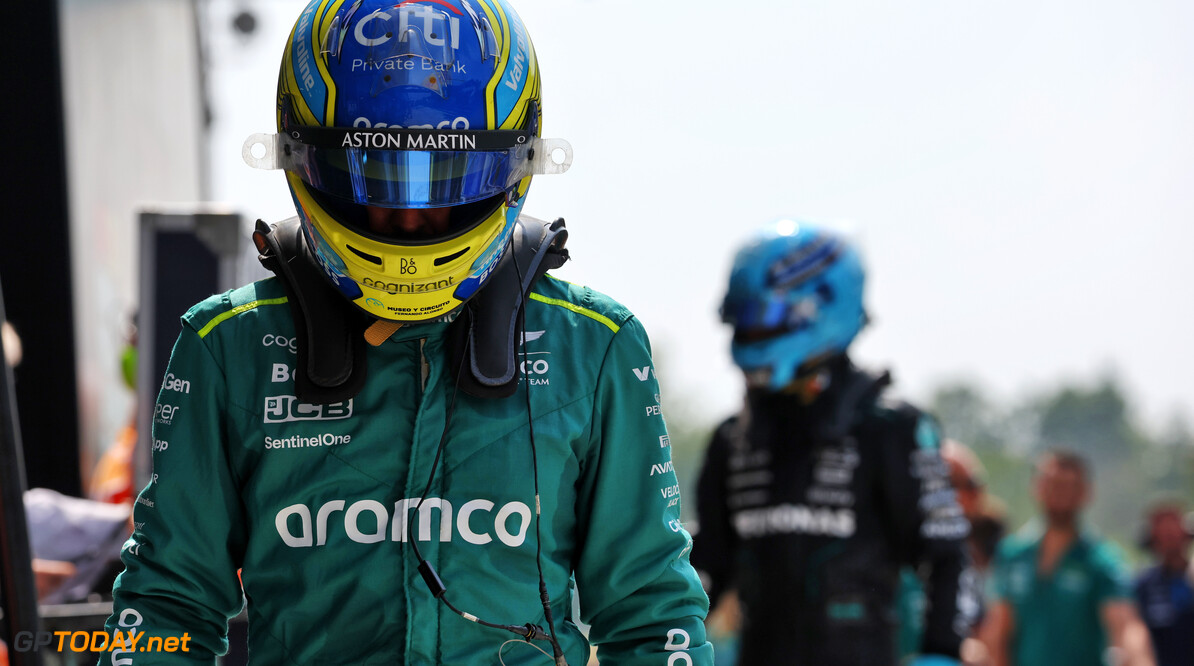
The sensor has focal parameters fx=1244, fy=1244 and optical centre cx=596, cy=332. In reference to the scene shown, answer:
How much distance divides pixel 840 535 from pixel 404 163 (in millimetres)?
2907

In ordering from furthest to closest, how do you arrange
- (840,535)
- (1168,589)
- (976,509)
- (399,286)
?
(976,509) < (1168,589) < (840,535) < (399,286)

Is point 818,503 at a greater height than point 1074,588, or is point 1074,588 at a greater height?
point 818,503

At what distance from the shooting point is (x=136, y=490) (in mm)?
4355

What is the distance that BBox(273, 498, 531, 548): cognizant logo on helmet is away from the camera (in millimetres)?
1872

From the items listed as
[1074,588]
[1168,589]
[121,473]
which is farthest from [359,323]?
[1168,589]

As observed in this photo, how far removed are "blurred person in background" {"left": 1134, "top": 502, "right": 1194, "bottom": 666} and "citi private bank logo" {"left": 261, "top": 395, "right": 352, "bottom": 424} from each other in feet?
22.8

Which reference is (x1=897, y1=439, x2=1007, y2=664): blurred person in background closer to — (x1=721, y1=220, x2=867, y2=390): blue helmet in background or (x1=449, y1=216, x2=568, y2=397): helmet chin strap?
(x1=721, y1=220, x2=867, y2=390): blue helmet in background

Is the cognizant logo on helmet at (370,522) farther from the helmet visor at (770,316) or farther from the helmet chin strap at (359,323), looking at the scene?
the helmet visor at (770,316)

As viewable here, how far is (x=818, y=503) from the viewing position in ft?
14.6

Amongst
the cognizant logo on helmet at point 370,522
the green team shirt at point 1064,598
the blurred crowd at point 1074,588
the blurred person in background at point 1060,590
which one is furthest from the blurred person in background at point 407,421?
the green team shirt at point 1064,598

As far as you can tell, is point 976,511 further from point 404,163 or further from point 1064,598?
point 404,163

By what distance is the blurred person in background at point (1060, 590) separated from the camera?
6.95m

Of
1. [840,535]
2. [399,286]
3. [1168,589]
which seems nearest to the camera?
[399,286]

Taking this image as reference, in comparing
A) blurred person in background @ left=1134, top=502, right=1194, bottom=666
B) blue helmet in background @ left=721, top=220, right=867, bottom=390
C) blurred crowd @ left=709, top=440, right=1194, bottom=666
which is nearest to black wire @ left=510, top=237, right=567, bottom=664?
blue helmet in background @ left=721, top=220, right=867, bottom=390
